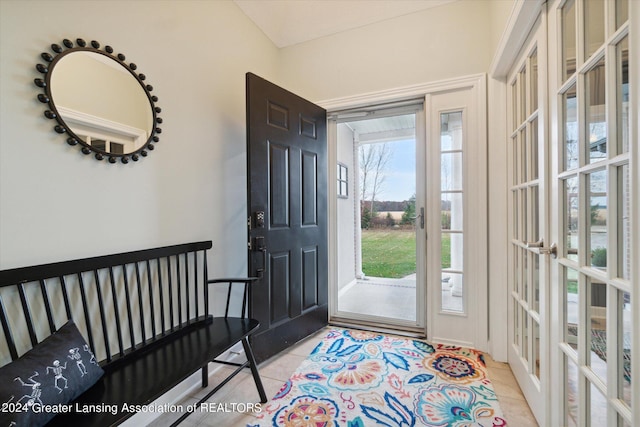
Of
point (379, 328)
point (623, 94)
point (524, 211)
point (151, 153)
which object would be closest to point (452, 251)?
point (524, 211)

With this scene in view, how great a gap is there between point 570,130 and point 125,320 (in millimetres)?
2167

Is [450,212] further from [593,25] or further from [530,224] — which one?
[593,25]

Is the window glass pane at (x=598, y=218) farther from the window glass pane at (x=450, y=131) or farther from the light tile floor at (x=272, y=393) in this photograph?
the window glass pane at (x=450, y=131)

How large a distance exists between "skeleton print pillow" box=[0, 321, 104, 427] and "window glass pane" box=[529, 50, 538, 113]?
231cm

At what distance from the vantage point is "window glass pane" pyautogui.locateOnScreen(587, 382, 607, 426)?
2.86 ft

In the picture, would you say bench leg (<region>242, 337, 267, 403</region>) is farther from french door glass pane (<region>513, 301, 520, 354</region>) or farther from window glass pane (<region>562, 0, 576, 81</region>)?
window glass pane (<region>562, 0, 576, 81</region>)

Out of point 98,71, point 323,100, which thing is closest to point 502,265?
point 323,100

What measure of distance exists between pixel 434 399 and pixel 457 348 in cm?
71

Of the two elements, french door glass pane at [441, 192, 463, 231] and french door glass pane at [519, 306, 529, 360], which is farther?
french door glass pane at [441, 192, 463, 231]

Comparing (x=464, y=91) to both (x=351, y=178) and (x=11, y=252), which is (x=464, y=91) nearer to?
(x=351, y=178)

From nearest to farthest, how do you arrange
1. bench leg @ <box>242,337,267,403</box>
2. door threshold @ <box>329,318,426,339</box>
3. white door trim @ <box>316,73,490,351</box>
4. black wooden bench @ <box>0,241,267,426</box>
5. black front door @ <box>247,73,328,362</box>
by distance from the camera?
black wooden bench @ <box>0,241,267,426</box>, bench leg @ <box>242,337,267,403</box>, black front door @ <box>247,73,328,362</box>, white door trim @ <box>316,73,490,351</box>, door threshold @ <box>329,318,426,339</box>

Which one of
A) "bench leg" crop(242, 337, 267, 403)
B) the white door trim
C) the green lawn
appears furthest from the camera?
the green lawn

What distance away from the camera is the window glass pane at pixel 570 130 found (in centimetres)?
104

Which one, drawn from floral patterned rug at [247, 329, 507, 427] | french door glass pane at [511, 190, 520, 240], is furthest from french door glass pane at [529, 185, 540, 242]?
floral patterned rug at [247, 329, 507, 427]
